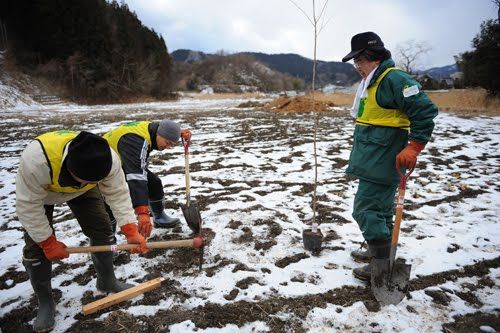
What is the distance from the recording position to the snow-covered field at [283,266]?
2.31 meters

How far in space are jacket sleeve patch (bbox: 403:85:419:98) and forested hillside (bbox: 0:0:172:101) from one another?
3149 centimetres

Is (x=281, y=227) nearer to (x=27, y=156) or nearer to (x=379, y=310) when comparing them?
(x=379, y=310)

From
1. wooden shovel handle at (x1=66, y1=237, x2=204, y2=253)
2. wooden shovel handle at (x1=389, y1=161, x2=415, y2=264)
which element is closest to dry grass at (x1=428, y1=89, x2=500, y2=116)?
wooden shovel handle at (x1=389, y1=161, x2=415, y2=264)

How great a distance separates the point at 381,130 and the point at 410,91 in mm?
358

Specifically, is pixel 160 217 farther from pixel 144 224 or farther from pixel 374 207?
pixel 374 207

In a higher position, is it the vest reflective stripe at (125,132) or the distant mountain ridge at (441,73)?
the distant mountain ridge at (441,73)

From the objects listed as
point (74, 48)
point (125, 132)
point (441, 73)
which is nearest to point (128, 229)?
point (125, 132)

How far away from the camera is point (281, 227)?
12.2 feet

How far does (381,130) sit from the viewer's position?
2410 mm

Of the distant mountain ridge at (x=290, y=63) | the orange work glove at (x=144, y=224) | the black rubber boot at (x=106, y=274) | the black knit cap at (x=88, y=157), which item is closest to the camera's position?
the black knit cap at (x=88, y=157)

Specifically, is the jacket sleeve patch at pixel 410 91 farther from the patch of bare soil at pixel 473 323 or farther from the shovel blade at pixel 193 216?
the shovel blade at pixel 193 216

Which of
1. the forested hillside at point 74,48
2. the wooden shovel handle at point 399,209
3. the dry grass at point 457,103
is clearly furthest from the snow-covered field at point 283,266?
the forested hillside at point 74,48

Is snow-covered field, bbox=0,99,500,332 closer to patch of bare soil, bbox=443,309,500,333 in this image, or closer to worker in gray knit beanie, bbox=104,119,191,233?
patch of bare soil, bbox=443,309,500,333

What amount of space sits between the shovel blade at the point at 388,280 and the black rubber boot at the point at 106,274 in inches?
82.3
